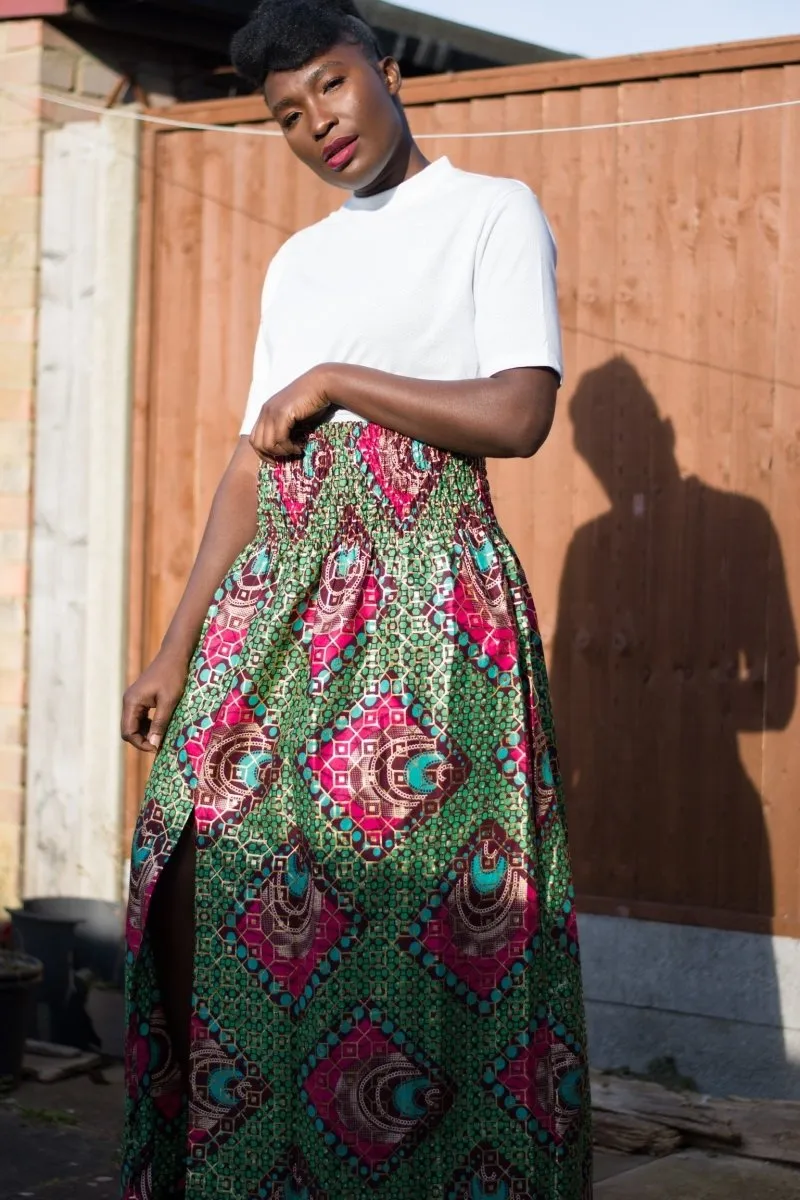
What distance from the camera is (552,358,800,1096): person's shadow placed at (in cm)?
480

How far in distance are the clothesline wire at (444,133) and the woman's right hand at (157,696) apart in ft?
8.95

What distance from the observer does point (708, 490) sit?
4867 millimetres

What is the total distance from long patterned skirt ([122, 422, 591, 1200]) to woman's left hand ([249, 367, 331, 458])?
0.05 m

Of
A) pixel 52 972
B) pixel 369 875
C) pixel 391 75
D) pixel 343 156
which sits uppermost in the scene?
pixel 391 75

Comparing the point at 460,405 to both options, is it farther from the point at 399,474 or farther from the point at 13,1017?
the point at 13,1017

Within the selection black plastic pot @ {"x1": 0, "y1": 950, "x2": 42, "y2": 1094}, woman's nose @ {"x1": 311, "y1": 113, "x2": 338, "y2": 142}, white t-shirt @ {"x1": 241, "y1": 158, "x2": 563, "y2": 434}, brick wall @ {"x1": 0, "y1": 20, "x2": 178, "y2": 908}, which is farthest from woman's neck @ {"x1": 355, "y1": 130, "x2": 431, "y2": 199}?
brick wall @ {"x1": 0, "y1": 20, "x2": 178, "y2": 908}

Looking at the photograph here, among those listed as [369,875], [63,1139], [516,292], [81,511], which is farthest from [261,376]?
[81,511]

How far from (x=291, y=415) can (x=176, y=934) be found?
871mm

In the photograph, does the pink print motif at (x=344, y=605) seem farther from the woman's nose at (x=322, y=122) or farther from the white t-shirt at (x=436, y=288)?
the woman's nose at (x=322, y=122)

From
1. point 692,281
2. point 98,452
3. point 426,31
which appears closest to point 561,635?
point 692,281

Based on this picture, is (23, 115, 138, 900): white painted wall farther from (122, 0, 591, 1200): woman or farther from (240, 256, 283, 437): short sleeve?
(122, 0, 591, 1200): woman

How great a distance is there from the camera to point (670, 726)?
4941mm

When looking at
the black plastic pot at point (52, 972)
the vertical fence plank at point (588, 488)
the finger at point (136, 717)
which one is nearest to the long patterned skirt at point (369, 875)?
Answer: the finger at point (136, 717)

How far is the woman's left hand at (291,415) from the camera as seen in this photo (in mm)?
2695
